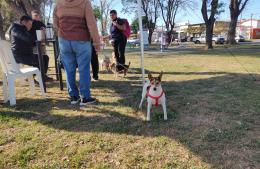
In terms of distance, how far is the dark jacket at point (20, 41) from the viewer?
5.89 m

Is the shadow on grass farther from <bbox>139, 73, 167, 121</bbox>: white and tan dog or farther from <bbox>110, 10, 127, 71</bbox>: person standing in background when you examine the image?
Result: <bbox>110, 10, 127, 71</bbox>: person standing in background

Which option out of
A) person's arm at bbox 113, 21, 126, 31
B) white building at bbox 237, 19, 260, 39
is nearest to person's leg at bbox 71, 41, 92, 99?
person's arm at bbox 113, 21, 126, 31

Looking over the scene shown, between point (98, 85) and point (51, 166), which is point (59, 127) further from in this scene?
point (98, 85)

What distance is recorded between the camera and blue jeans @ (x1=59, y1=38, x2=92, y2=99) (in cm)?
439

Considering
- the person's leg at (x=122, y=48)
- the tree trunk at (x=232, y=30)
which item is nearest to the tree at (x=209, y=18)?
the tree trunk at (x=232, y=30)

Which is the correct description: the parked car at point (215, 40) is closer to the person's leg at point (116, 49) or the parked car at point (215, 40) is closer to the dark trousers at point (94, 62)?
the person's leg at point (116, 49)

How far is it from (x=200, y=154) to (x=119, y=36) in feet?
16.7

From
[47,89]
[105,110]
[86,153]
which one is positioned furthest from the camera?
[47,89]

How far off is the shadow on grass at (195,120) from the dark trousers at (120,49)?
6.46ft

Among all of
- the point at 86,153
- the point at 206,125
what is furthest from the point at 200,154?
the point at 86,153

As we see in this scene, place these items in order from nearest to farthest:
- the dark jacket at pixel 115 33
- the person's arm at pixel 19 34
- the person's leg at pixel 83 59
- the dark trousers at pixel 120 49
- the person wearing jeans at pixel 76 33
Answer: the person wearing jeans at pixel 76 33
the person's leg at pixel 83 59
the person's arm at pixel 19 34
the dark jacket at pixel 115 33
the dark trousers at pixel 120 49

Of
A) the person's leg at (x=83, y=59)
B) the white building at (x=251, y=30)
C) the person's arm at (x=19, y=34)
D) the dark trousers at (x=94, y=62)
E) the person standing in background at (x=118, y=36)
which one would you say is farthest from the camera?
Result: the white building at (x=251, y=30)

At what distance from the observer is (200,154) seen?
283 centimetres

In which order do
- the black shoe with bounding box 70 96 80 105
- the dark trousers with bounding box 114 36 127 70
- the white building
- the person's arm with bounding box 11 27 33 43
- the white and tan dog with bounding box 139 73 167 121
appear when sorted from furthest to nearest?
the white building, the dark trousers with bounding box 114 36 127 70, the person's arm with bounding box 11 27 33 43, the black shoe with bounding box 70 96 80 105, the white and tan dog with bounding box 139 73 167 121
